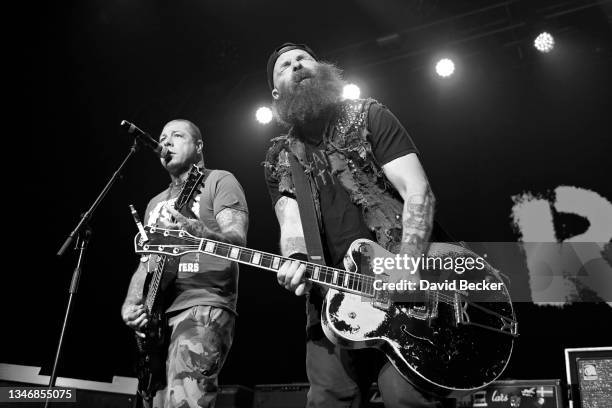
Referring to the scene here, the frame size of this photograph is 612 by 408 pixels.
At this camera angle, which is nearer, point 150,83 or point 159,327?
point 159,327

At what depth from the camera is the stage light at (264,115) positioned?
269 inches

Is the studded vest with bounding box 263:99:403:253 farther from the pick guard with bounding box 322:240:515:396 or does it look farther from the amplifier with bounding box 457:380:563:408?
the amplifier with bounding box 457:380:563:408

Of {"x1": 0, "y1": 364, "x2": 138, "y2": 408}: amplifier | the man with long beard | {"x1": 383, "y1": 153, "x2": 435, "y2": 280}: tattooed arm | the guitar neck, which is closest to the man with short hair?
the guitar neck

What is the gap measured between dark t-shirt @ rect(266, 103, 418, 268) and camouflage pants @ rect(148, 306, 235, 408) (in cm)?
83

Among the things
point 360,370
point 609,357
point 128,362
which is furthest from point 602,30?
point 128,362

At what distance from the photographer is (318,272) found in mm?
2467

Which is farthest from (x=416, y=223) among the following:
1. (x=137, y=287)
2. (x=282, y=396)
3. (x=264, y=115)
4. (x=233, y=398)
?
(x=264, y=115)

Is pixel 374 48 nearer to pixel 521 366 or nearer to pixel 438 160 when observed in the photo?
pixel 438 160

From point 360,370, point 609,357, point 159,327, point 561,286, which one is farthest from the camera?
point 561,286

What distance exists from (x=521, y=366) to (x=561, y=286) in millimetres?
869

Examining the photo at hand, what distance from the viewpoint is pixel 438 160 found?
6254 millimetres

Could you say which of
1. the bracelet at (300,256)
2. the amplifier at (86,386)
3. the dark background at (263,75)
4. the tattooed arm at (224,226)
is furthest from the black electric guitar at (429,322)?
the dark background at (263,75)

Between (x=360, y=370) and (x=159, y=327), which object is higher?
(x=159, y=327)

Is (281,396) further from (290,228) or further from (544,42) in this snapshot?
(544,42)
